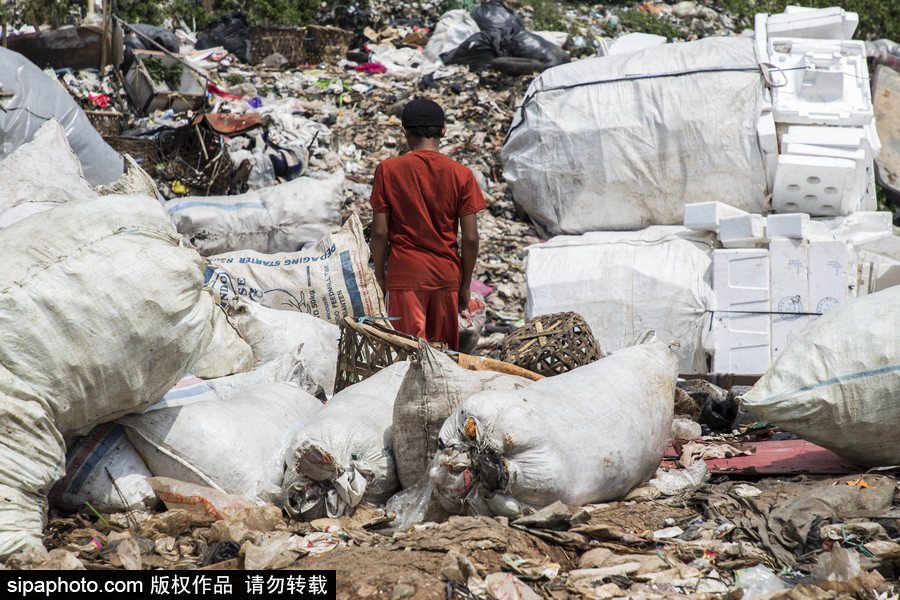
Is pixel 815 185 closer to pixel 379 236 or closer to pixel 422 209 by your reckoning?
pixel 422 209

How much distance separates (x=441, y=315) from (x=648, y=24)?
8.17m

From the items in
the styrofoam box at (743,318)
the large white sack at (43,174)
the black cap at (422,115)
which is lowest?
the styrofoam box at (743,318)

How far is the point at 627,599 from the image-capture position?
1.78 metres

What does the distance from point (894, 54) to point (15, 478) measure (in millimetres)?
7533

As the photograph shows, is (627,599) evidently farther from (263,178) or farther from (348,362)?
(263,178)

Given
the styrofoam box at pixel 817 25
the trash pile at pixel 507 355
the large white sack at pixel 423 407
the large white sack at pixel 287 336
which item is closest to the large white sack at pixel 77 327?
the trash pile at pixel 507 355

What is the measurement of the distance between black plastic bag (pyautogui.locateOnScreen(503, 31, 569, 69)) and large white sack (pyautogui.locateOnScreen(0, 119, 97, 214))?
16.0ft

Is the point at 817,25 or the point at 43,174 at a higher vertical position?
the point at 817,25

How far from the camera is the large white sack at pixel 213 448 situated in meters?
2.43

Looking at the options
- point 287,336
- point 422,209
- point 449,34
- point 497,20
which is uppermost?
point 497,20

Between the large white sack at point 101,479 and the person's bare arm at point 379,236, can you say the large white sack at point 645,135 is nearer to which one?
the person's bare arm at point 379,236

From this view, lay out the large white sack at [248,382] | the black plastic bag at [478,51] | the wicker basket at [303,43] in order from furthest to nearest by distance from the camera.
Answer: the wicker basket at [303,43] < the black plastic bag at [478,51] < the large white sack at [248,382]

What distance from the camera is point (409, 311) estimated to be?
→ 3.54 metres

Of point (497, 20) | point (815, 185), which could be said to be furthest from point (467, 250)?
point (497, 20)
